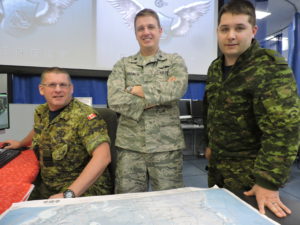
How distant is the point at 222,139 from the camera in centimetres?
96

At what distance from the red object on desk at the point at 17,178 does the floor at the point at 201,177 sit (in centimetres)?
203

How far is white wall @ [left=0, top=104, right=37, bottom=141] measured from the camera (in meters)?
2.53

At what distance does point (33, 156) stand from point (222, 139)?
3.50 feet

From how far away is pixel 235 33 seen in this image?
0.88 meters

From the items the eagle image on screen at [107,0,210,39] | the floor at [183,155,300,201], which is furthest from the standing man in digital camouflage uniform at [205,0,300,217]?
the eagle image on screen at [107,0,210,39]

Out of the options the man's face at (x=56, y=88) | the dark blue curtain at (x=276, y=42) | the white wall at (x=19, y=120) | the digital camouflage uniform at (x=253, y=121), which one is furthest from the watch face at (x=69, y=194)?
the dark blue curtain at (x=276, y=42)

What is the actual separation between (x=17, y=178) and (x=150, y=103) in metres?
0.71

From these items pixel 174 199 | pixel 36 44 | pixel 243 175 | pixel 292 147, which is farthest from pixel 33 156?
pixel 36 44

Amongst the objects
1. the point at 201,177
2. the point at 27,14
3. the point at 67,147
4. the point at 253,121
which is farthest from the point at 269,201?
the point at 27,14

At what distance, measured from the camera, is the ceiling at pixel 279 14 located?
4.51 meters

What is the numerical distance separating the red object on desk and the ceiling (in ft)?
16.7

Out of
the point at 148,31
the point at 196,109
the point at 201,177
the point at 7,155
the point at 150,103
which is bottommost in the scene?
the point at 201,177

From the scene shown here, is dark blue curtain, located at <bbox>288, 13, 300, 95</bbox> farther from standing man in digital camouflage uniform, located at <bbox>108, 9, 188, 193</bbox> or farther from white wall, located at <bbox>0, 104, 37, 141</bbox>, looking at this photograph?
white wall, located at <bbox>0, 104, 37, 141</bbox>

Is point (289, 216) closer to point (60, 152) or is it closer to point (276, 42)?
point (60, 152)
